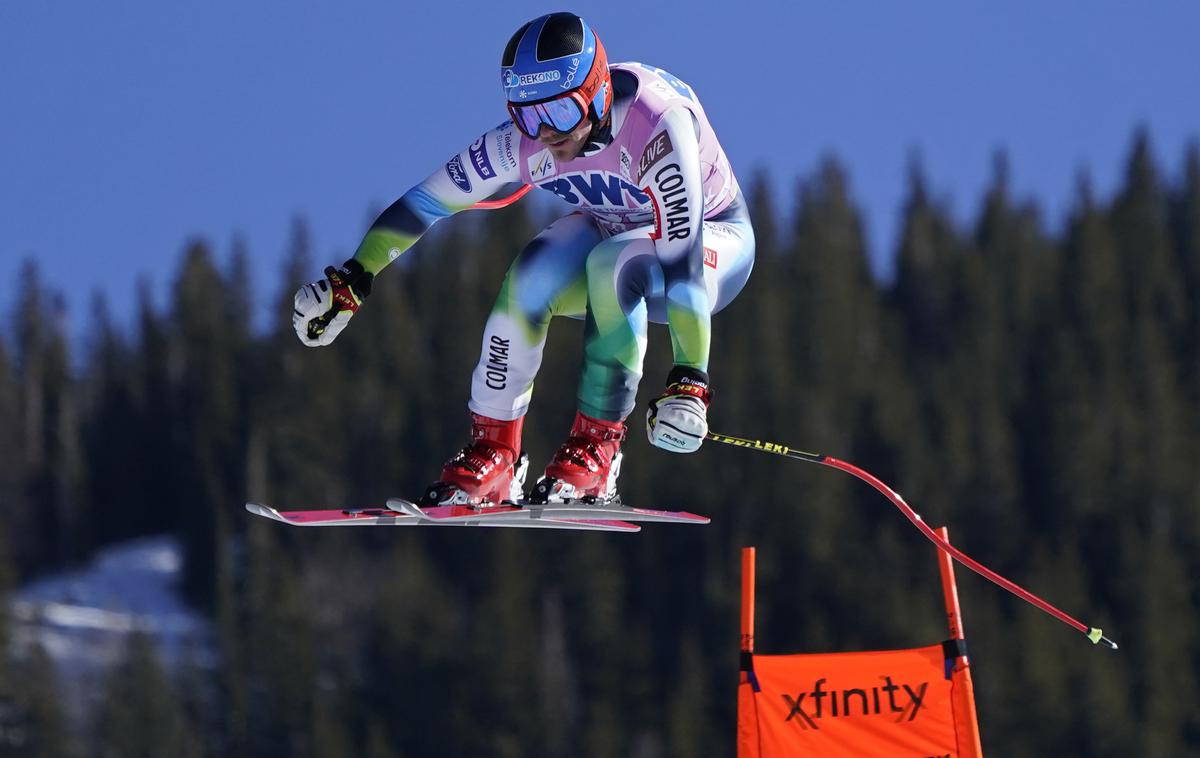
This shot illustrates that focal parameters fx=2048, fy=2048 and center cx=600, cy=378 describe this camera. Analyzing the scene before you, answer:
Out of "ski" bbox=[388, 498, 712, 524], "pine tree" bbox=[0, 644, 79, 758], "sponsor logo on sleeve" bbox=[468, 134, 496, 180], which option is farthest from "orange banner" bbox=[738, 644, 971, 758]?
"pine tree" bbox=[0, 644, 79, 758]

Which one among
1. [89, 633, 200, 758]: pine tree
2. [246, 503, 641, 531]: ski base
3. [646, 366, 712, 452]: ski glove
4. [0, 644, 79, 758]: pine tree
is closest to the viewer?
[646, 366, 712, 452]: ski glove

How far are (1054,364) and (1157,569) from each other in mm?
19899

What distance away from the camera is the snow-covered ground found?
89562 millimetres

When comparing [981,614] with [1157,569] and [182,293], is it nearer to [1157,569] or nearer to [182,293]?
[1157,569]

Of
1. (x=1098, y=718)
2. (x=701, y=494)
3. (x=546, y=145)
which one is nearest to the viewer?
(x=546, y=145)

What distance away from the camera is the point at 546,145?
416 inches

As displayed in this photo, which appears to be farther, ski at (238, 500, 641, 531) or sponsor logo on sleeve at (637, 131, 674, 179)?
ski at (238, 500, 641, 531)

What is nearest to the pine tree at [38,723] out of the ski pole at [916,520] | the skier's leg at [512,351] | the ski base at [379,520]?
the skier's leg at [512,351]

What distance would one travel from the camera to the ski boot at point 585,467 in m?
11.1

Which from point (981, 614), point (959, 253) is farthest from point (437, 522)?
point (959, 253)

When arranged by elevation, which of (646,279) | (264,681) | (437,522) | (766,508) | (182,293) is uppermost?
(182,293)

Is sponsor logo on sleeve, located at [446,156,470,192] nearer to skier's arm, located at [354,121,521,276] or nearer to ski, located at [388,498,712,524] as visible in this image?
skier's arm, located at [354,121,521,276]

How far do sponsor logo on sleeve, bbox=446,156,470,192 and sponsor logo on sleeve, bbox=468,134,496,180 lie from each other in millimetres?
89

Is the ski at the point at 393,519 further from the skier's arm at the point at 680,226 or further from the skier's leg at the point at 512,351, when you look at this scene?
the skier's arm at the point at 680,226
